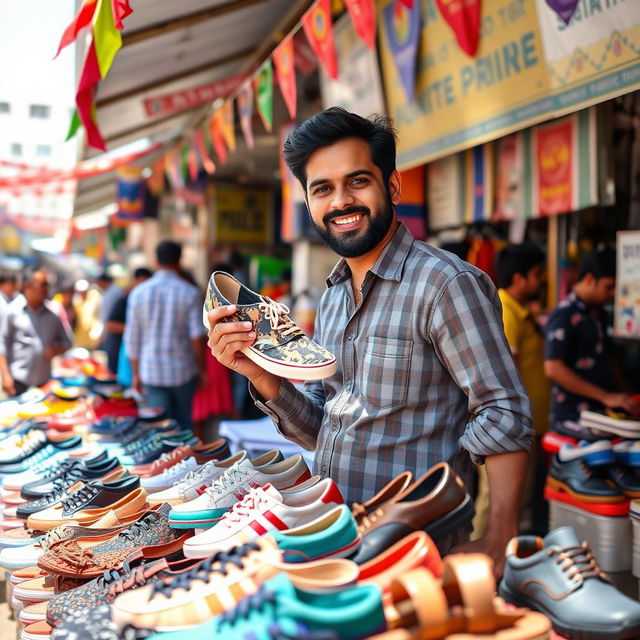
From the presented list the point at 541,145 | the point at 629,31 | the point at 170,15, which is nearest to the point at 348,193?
the point at 629,31

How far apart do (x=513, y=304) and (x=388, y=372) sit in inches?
113

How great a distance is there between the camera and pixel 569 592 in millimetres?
1272

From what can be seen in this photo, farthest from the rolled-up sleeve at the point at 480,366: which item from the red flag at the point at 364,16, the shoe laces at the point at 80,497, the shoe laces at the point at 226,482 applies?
the red flag at the point at 364,16

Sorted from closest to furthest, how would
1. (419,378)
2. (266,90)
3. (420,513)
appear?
1. (420,513)
2. (419,378)
3. (266,90)

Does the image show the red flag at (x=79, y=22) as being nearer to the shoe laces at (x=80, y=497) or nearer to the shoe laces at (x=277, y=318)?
the shoe laces at (x=277, y=318)

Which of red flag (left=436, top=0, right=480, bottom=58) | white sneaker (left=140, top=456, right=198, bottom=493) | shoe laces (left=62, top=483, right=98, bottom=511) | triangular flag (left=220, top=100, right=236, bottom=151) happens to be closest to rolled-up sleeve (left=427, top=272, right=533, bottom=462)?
white sneaker (left=140, top=456, right=198, bottom=493)

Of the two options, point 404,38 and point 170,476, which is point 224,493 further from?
point 404,38

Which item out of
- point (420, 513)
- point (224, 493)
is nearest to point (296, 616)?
point (420, 513)

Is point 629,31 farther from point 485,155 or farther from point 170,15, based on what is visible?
point 170,15

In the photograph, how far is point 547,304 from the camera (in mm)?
5566

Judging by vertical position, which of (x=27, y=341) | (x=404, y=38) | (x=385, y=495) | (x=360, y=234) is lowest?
(x=27, y=341)

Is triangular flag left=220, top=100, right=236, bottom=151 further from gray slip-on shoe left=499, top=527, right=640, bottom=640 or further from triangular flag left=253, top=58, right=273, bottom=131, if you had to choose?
gray slip-on shoe left=499, top=527, right=640, bottom=640

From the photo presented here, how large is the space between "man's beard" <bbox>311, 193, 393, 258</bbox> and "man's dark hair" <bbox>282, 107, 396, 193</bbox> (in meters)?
0.13

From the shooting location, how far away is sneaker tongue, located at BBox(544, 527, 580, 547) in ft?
4.43
